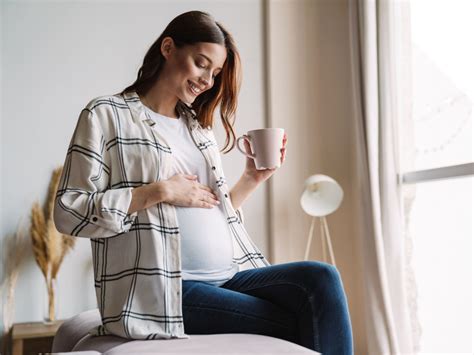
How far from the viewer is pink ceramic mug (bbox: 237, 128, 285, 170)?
158 centimetres

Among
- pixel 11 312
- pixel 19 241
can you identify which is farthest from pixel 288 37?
pixel 11 312

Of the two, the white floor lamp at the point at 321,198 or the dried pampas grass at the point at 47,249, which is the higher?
the white floor lamp at the point at 321,198

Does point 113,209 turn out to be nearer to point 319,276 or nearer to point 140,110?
point 140,110

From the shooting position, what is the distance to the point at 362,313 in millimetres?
3432

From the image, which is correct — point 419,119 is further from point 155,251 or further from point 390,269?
point 155,251

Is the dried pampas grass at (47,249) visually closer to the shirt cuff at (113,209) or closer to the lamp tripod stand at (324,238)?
the lamp tripod stand at (324,238)

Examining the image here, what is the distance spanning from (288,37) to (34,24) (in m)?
1.40

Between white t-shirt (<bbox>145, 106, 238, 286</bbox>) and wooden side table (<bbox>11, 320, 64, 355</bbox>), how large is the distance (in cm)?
146

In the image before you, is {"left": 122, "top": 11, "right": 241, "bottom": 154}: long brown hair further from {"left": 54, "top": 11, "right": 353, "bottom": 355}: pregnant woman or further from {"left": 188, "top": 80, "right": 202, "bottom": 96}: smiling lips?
{"left": 188, "top": 80, "right": 202, "bottom": 96}: smiling lips

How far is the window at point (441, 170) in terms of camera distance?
2.74 meters

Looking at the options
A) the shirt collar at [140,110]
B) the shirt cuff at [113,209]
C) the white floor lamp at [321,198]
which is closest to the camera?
the shirt cuff at [113,209]

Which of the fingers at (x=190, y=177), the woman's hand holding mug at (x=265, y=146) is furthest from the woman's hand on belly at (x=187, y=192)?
the woman's hand holding mug at (x=265, y=146)

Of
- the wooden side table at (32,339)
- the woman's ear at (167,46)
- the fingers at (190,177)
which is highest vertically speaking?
the woman's ear at (167,46)

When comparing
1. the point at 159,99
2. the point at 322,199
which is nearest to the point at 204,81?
the point at 159,99
